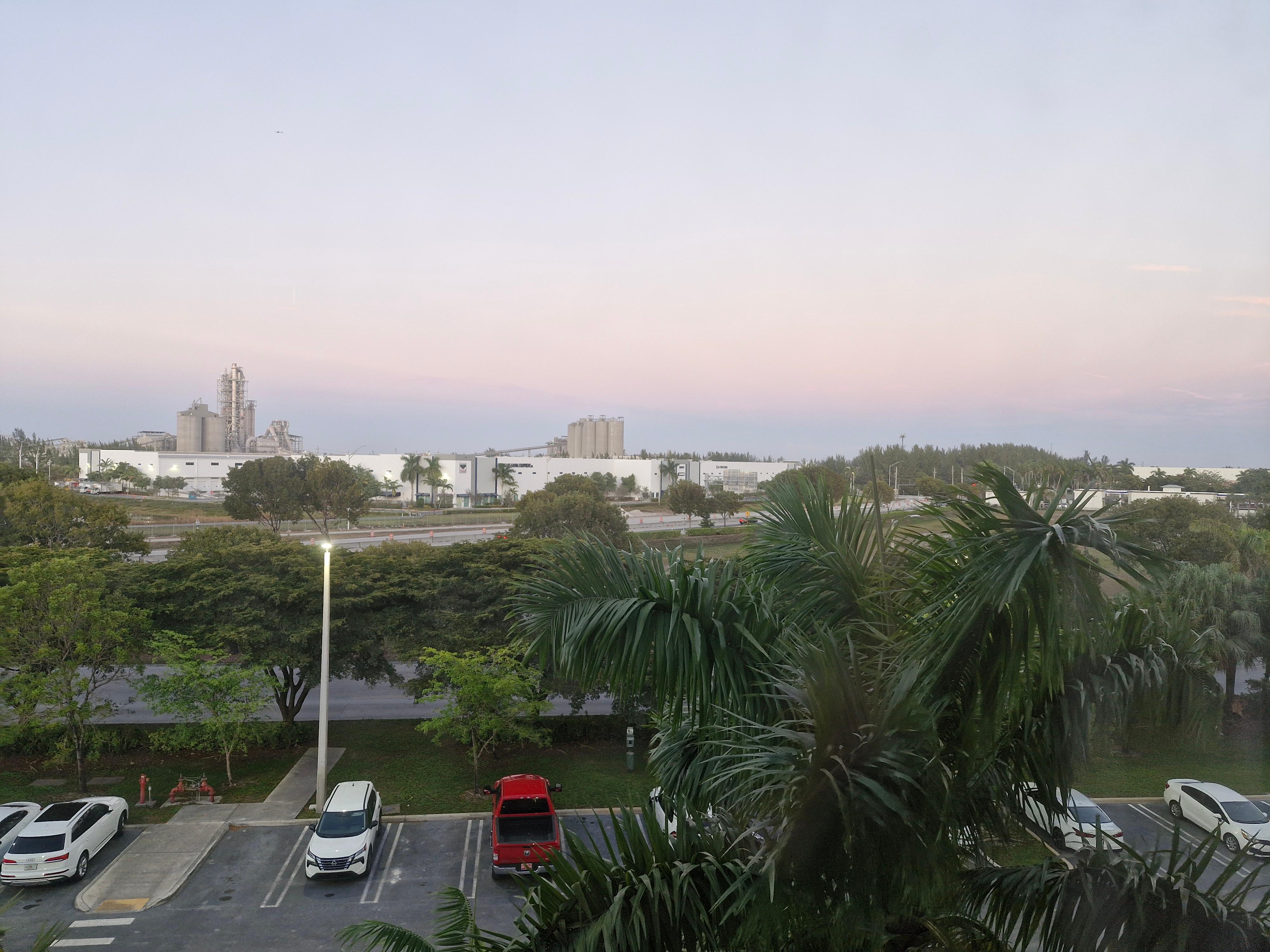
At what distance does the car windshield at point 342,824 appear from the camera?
1214 cm

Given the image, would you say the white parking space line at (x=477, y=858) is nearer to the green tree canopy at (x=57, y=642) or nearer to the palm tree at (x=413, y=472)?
the green tree canopy at (x=57, y=642)

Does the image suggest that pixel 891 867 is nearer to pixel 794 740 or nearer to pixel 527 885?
pixel 794 740

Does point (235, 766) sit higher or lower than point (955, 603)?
lower

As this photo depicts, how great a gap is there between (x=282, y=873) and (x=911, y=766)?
1250cm

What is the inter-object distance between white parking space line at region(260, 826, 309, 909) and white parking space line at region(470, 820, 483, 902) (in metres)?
2.60

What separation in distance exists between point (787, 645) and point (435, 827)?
40.8 feet

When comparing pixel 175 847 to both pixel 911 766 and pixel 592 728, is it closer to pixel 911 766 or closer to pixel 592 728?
pixel 592 728

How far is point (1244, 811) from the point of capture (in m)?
4.68

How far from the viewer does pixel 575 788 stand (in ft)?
50.6

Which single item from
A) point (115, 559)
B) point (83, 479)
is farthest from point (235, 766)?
point (83, 479)

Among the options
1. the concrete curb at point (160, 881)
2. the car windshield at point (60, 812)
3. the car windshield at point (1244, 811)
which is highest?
the car windshield at point (1244, 811)

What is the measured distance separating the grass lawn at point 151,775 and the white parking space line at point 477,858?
14.7 ft

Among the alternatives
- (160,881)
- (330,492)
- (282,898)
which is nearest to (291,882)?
(282,898)

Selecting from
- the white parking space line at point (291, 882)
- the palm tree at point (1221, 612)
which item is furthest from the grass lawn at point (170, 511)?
the palm tree at point (1221, 612)
